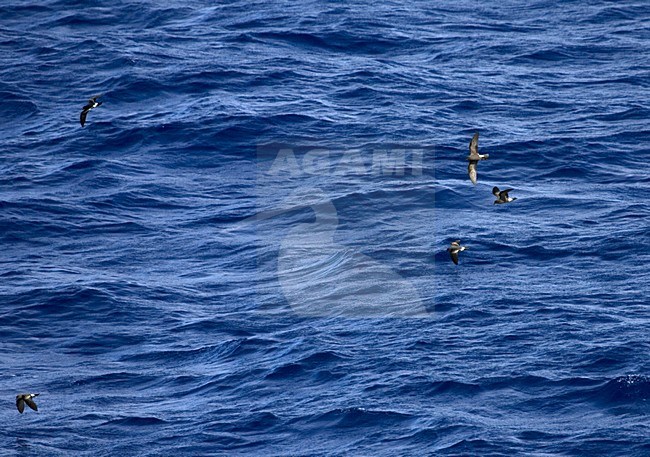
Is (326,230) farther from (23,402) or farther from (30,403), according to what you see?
(23,402)

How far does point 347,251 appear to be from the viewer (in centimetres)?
4369

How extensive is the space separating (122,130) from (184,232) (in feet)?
27.5

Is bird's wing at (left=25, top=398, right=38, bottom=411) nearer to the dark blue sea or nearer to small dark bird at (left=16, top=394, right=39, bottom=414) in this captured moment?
small dark bird at (left=16, top=394, right=39, bottom=414)

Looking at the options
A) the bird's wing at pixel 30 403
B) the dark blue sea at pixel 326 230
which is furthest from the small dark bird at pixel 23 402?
the dark blue sea at pixel 326 230

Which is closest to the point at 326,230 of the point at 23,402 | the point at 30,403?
the point at 30,403

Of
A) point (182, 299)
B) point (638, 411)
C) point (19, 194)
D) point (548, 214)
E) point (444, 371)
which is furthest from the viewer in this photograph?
point (19, 194)

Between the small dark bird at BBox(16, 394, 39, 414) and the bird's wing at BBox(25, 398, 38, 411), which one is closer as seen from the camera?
the small dark bird at BBox(16, 394, 39, 414)

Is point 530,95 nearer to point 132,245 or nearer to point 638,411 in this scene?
point 132,245

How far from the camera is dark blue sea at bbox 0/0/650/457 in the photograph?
1380 inches

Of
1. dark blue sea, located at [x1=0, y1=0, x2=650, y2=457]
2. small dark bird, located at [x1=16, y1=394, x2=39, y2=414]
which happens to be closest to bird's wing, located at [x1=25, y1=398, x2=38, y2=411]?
small dark bird, located at [x1=16, y1=394, x2=39, y2=414]

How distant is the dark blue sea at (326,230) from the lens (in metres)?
35.1

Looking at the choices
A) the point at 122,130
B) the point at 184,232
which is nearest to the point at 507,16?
the point at 122,130

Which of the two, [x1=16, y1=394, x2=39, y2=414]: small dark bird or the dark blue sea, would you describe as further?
the dark blue sea

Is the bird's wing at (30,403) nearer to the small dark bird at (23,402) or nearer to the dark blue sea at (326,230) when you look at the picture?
the small dark bird at (23,402)
